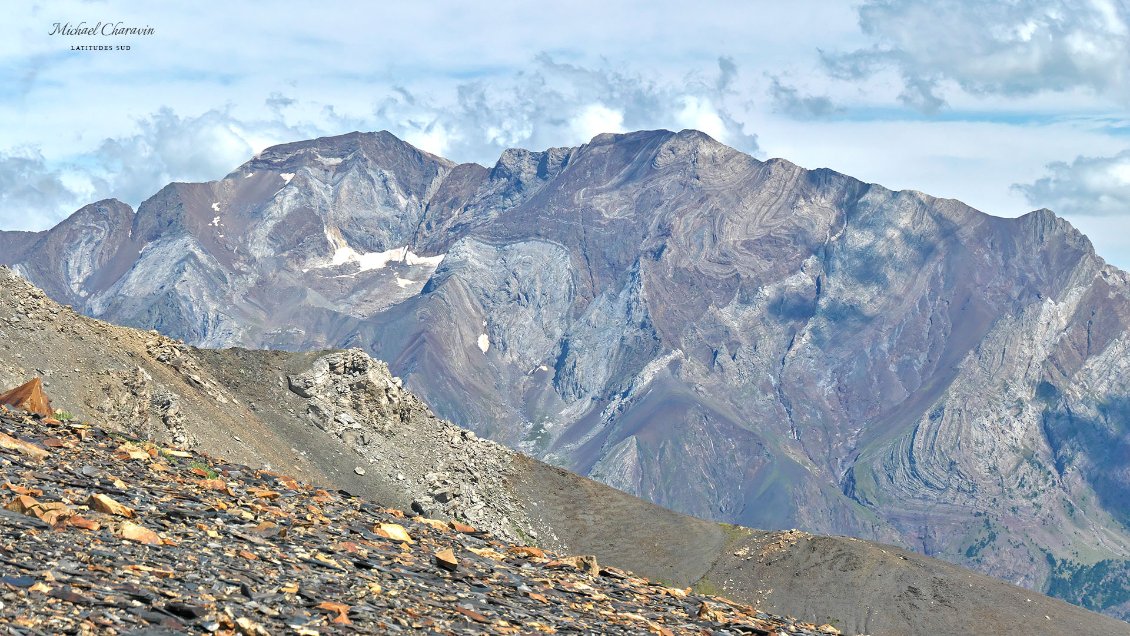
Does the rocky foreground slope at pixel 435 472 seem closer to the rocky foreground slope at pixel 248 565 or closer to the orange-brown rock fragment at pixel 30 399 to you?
the orange-brown rock fragment at pixel 30 399

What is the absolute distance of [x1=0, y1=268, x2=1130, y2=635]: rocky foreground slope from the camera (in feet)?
253

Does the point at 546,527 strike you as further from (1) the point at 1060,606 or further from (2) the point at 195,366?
(1) the point at 1060,606

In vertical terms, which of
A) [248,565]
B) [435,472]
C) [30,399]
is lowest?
[435,472]

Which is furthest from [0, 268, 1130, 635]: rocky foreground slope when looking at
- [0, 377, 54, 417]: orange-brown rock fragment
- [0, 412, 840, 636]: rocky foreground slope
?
[0, 412, 840, 636]: rocky foreground slope

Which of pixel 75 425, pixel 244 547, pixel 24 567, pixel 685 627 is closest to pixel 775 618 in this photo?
pixel 685 627

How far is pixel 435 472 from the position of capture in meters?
104

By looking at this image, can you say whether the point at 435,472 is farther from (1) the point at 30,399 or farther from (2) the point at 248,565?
(2) the point at 248,565

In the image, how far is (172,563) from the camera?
23.1m


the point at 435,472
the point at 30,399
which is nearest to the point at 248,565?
the point at 30,399

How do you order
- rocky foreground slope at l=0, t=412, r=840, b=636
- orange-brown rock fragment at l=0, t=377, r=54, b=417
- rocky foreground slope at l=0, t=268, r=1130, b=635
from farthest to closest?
rocky foreground slope at l=0, t=268, r=1130, b=635
orange-brown rock fragment at l=0, t=377, r=54, b=417
rocky foreground slope at l=0, t=412, r=840, b=636

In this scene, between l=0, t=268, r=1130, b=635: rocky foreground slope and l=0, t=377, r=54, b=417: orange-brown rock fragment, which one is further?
l=0, t=268, r=1130, b=635: rocky foreground slope

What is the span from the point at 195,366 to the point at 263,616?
7397cm

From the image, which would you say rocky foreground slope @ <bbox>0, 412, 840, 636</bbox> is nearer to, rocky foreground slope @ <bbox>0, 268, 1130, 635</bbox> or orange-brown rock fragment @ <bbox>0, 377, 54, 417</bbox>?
orange-brown rock fragment @ <bbox>0, 377, 54, 417</bbox>

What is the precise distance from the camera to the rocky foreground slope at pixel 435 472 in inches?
3031
